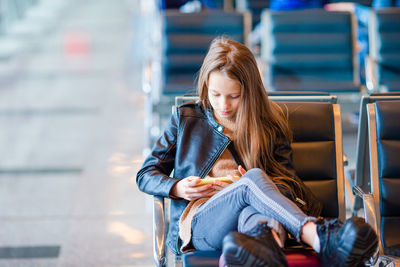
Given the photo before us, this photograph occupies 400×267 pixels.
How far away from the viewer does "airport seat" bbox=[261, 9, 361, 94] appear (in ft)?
12.6

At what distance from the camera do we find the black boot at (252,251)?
1367 millimetres

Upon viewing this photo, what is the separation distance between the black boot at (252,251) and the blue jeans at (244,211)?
0.14 meters

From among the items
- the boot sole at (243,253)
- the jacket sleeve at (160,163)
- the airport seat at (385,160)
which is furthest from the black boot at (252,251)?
the airport seat at (385,160)

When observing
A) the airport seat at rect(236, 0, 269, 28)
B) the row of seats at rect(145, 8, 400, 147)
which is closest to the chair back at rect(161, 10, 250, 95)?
the row of seats at rect(145, 8, 400, 147)

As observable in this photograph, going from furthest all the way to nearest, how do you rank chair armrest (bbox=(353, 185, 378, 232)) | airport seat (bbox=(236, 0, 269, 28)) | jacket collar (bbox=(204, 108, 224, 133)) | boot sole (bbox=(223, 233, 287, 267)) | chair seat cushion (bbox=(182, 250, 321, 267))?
airport seat (bbox=(236, 0, 269, 28)), jacket collar (bbox=(204, 108, 224, 133)), chair armrest (bbox=(353, 185, 378, 232)), chair seat cushion (bbox=(182, 250, 321, 267)), boot sole (bbox=(223, 233, 287, 267))

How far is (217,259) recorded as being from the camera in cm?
161

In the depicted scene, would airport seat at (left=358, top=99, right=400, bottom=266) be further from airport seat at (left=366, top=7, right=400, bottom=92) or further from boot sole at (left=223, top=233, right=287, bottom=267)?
airport seat at (left=366, top=7, right=400, bottom=92)

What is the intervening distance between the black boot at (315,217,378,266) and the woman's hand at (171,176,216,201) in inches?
15.9

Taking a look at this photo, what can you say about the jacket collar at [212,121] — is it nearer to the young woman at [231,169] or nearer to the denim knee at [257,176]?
the young woman at [231,169]

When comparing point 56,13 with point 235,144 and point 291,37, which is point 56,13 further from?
point 235,144

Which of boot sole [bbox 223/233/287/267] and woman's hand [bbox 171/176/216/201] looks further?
woman's hand [bbox 171/176/216/201]

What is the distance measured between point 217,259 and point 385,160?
2.62ft

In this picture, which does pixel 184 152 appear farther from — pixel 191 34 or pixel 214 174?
pixel 191 34

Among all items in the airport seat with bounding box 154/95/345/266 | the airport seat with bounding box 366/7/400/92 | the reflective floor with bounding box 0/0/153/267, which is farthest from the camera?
the airport seat with bounding box 366/7/400/92
